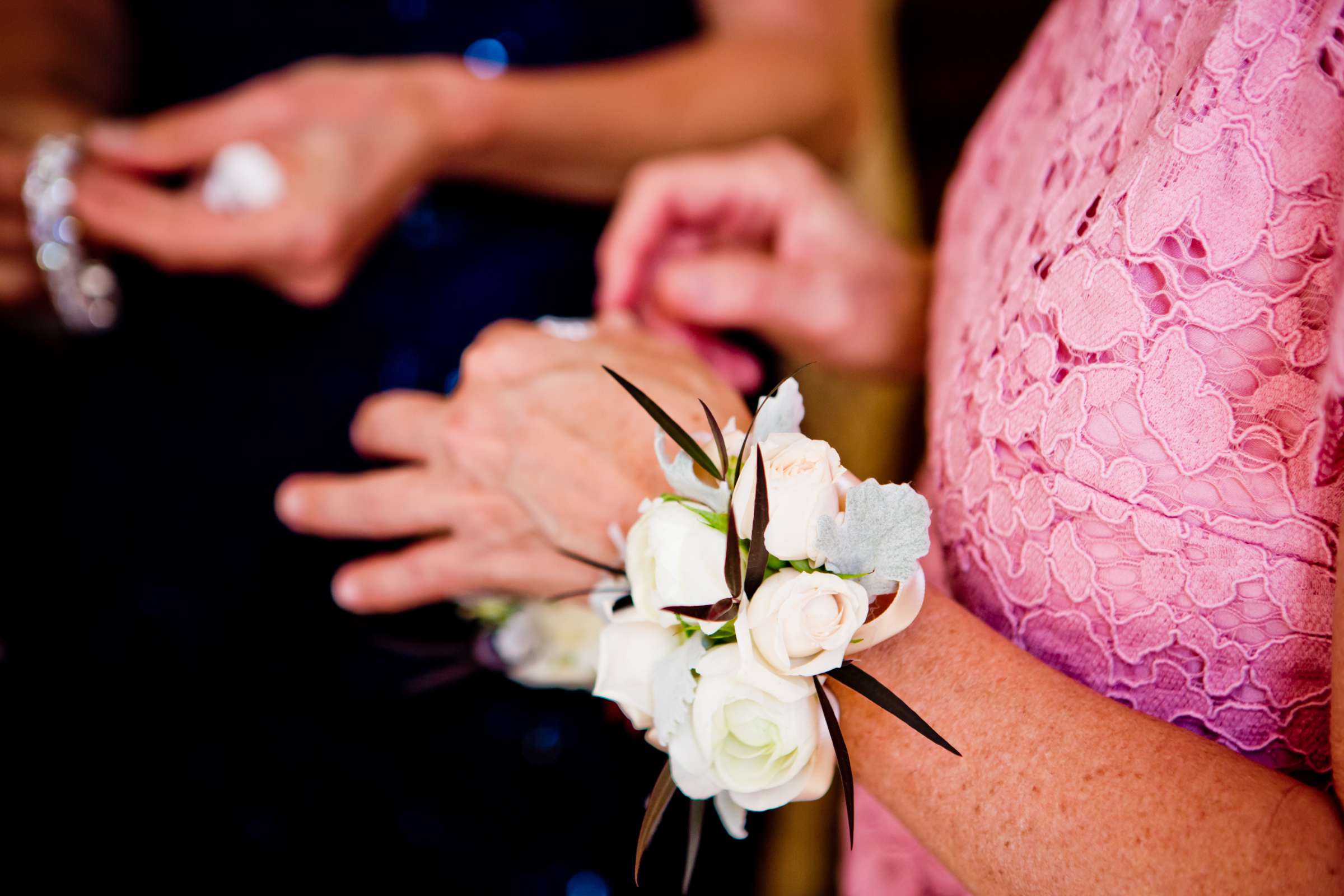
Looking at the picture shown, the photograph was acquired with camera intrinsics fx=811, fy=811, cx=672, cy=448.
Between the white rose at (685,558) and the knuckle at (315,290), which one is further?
the knuckle at (315,290)

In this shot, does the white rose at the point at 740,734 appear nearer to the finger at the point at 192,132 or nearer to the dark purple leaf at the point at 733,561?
the dark purple leaf at the point at 733,561

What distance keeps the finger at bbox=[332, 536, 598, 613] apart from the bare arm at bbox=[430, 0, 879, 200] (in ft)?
1.83

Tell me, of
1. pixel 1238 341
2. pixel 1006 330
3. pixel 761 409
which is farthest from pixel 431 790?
pixel 1238 341

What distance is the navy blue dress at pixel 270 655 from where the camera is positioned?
96 cm

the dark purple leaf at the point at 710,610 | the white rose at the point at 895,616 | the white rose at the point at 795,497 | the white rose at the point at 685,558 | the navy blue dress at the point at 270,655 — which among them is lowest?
the navy blue dress at the point at 270,655

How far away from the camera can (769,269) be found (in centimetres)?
101

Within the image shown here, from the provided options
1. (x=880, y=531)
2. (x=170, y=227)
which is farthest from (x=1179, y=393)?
(x=170, y=227)

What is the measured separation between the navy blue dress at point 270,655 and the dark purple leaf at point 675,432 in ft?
1.92

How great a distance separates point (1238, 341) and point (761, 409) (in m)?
0.28

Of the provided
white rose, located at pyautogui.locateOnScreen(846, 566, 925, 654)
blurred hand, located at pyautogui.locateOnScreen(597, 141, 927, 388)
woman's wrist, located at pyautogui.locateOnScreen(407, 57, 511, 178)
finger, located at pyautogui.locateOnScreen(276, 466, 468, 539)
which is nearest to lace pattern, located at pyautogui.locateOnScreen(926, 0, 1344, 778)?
white rose, located at pyautogui.locateOnScreen(846, 566, 925, 654)

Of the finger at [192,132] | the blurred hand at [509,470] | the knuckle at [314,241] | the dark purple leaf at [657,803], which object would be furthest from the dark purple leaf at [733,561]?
the finger at [192,132]

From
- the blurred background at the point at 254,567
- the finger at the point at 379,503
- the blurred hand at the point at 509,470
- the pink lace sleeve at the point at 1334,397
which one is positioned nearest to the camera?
the pink lace sleeve at the point at 1334,397

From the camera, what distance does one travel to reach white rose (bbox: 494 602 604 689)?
90 centimetres

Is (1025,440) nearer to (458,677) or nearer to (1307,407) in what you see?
(1307,407)
